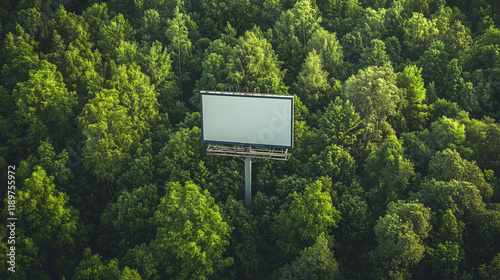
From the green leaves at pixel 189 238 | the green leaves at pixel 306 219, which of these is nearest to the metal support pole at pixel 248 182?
the green leaves at pixel 306 219

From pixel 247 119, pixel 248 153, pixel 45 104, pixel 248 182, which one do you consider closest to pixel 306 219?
pixel 248 182

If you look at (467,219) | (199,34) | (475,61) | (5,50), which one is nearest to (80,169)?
(5,50)

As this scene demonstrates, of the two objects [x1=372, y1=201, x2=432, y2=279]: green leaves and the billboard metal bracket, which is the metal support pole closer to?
the billboard metal bracket

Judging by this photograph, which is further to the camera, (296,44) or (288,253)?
(296,44)

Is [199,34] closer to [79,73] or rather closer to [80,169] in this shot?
[79,73]

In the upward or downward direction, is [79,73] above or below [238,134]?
above

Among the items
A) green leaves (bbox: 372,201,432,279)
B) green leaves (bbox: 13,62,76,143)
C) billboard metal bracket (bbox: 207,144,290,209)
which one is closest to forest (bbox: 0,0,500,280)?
green leaves (bbox: 372,201,432,279)

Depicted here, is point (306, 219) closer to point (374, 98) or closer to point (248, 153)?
point (248, 153)

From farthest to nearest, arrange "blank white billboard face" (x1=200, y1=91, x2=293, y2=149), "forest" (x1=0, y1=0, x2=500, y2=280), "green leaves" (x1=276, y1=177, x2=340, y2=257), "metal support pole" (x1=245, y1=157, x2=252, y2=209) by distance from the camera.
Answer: "metal support pole" (x1=245, y1=157, x2=252, y2=209) → "blank white billboard face" (x1=200, y1=91, x2=293, y2=149) → "green leaves" (x1=276, y1=177, x2=340, y2=257) → "forest" (x1=0, y1=0, x2=500, y2=280)
